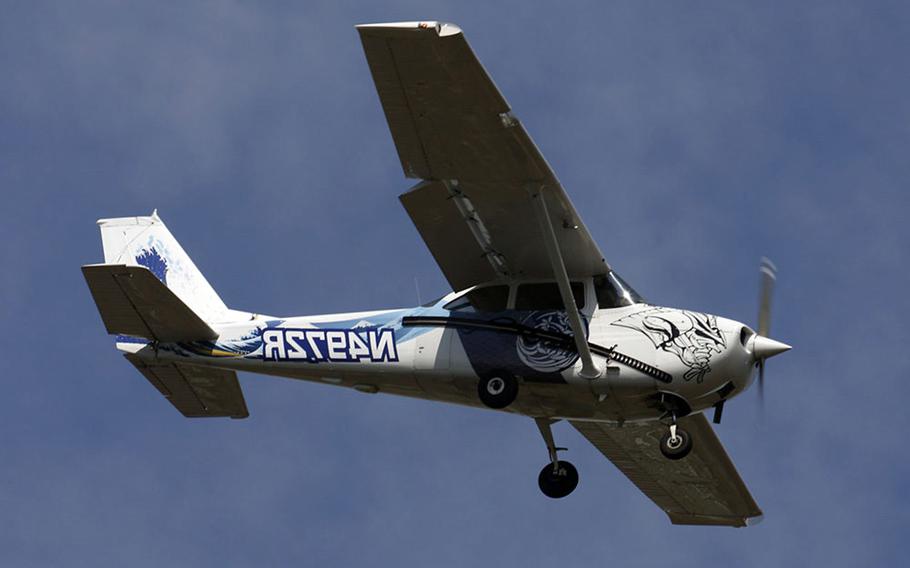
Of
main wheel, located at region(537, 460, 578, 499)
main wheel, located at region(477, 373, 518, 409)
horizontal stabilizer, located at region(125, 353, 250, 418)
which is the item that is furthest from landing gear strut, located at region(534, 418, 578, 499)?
horizontal stabilizer, located at region(125, 353, 250, 418)

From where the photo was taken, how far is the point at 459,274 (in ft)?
67.7

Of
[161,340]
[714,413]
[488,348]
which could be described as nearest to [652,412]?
[714,413]

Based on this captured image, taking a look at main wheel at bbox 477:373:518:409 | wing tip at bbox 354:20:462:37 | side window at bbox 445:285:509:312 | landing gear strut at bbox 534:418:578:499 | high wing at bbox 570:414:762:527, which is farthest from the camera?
high wing at bbox 570:414:762:527

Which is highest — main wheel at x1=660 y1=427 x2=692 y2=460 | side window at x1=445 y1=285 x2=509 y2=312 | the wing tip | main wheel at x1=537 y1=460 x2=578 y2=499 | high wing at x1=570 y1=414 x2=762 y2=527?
the wing tip

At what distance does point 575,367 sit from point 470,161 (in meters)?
2.75

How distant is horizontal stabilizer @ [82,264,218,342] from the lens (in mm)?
19938

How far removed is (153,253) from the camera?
23.0 metres

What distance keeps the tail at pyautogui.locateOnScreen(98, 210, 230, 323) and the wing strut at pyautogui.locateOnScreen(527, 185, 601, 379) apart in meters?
5.72

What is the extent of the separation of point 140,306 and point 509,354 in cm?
462

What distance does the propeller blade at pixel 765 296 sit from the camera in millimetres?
19812

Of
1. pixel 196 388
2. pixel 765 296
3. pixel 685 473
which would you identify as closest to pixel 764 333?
pixel 765 296

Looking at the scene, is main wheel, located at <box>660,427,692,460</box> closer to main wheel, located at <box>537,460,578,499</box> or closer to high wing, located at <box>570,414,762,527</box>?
main wheel, located at <box>537,460,578,499</box>

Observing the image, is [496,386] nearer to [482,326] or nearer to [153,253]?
[482,326]

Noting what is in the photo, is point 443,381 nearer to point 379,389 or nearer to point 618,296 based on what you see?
point 379,389
